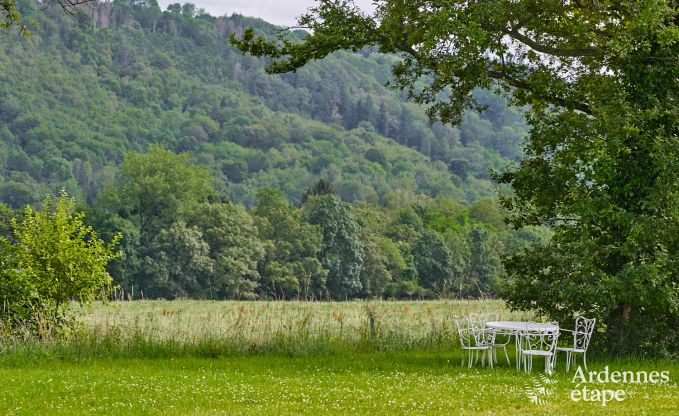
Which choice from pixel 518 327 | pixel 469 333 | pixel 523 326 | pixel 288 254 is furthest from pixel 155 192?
pixel 518 327

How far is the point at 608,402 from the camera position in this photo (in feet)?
37.7

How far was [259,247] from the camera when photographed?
69125 mm

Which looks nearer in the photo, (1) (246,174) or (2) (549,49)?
(2) (549,49)

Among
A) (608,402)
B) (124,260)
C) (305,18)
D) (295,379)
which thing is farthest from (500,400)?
(124,260)

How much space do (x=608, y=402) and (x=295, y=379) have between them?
4.98 meters

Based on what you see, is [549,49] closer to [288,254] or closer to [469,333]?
[469,333]

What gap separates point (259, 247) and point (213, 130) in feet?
326

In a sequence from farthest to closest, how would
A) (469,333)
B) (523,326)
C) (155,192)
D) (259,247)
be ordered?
(155,192)
(259,247)
(469,333)
(523,326)

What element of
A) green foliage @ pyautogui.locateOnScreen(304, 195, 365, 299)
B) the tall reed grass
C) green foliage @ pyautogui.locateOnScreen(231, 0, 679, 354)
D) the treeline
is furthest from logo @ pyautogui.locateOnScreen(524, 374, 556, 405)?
green foliage @ pyautogui.locateOnScreen(304, 195, 365, 299)

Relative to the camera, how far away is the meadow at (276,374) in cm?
1091

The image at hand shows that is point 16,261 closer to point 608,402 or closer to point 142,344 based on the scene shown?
point 142,344

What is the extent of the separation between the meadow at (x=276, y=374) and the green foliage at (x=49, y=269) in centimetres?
68

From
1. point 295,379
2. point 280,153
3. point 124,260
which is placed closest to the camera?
point 295,379

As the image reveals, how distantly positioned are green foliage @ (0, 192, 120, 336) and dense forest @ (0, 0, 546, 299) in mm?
9063
